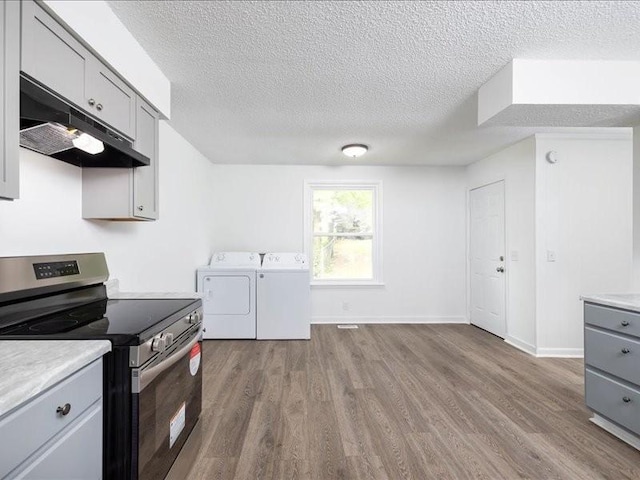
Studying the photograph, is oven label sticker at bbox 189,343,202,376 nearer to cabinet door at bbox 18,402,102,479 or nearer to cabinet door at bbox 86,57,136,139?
cabinet door at bbox 18,402,102,479

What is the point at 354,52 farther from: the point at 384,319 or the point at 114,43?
the point at 384,319

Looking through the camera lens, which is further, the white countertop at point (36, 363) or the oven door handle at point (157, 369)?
the oven door handle at point (157, 369)

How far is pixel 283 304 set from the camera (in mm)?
3939

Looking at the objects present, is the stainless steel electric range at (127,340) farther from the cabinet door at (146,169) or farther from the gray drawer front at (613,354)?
the gray drawer front at (613,354)

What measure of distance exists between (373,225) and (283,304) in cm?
182

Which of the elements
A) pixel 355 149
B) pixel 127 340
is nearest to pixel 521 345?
pixel 355 149

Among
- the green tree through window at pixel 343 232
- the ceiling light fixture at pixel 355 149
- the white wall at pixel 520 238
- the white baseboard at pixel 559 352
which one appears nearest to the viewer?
the white baseboard at pixel 559 352

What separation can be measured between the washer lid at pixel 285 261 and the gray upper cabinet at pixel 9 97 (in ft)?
10.4

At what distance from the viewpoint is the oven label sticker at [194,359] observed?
1.80m

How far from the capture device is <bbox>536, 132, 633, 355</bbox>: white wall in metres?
3.35

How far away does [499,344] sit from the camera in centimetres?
378

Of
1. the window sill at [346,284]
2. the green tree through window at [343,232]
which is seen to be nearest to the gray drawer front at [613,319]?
the window sill at [346,284]

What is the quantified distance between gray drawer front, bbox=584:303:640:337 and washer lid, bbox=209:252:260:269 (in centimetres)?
331

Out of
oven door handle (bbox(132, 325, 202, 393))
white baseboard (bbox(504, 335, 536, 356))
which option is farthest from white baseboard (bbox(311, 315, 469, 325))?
oven door handle (bbox(132, 325, 202, 393))
